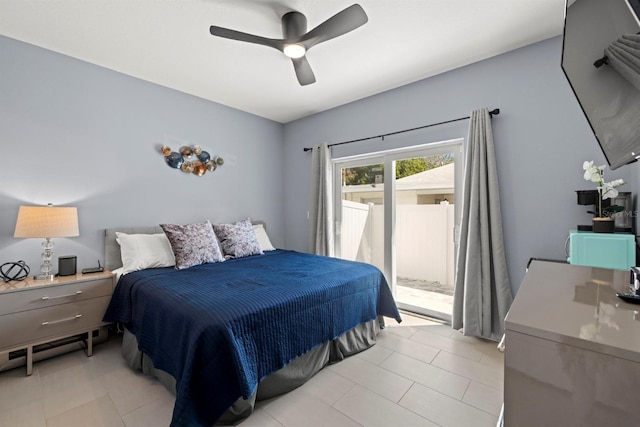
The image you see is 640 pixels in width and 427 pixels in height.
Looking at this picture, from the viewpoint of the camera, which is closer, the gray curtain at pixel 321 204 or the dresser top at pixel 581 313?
the dresser top at pixel 581 313

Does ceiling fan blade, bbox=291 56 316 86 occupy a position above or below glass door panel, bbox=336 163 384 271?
above

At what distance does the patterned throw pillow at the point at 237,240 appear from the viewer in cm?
319

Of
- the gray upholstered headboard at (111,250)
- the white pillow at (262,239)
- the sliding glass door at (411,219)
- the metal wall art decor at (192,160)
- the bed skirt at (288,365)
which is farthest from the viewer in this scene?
the white pillow at (262,239)

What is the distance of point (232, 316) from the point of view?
1.57 meters

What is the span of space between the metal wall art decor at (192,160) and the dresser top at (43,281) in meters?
1.39

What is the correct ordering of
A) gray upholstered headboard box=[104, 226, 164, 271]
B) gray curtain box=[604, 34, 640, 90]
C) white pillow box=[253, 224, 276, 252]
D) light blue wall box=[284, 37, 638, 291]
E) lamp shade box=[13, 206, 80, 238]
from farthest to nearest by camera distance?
white pillow box=[253, 224, 276, 252] < gray upholstered headboard box=[104, 226, 164, 271] < light blue wall box=[284, 37, 638, 291] < lamp shade box=[13, 206, 80, 238] < gray curtain box=[604, 34, 640, 90]

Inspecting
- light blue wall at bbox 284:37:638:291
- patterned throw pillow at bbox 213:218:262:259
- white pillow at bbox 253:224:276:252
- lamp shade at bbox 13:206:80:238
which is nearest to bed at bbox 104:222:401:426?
patterned throw pillow at bbox 213:218:262:259

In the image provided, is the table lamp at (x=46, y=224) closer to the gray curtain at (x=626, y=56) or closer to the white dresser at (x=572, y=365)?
the white dresser at (x=572, y=365)

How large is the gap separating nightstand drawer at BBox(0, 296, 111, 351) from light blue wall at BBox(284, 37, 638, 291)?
344 cm

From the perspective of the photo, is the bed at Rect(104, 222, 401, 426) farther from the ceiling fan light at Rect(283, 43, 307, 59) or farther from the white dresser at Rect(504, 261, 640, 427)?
the ceiling fan light at Rect(283, 43, 307, 59)

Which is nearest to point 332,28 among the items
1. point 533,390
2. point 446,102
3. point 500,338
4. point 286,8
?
point 286,8

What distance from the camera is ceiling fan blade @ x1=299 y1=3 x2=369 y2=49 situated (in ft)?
5.45

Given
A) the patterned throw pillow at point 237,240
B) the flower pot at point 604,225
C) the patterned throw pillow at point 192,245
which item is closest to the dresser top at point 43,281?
the patterned throw pillow at point 192,245

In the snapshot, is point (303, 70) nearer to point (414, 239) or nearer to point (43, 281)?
point (414, 239)
